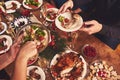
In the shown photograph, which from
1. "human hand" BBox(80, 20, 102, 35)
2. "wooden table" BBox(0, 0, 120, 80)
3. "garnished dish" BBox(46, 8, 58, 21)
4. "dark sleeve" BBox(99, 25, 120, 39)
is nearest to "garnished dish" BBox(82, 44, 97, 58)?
"wooden table" BBox(0, 0, 120, 80)

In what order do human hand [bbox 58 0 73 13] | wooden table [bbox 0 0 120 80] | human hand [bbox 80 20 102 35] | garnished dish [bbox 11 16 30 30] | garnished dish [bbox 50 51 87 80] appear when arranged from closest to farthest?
garnished dish [bbox 50 51 87 80], wooden table [bbox 0 0 120 80], human hand [bbox 80 20 102 35], garnished dish [bbox 11 16 30 30], human hand [bbox 58 0 73 13]

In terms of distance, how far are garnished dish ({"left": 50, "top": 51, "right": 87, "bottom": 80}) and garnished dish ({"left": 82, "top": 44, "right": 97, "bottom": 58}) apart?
0.28ft

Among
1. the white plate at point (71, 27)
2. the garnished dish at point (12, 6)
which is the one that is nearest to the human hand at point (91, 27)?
the white plate at point (71, 27)

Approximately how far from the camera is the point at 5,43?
2.10m

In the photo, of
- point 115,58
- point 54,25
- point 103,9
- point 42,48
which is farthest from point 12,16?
point 115,58

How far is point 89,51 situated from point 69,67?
26cm

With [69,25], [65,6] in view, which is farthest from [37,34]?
[65,6]

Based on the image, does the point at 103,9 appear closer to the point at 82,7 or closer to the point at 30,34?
the point at 82,7

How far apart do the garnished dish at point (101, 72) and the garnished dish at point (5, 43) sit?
2.64ft

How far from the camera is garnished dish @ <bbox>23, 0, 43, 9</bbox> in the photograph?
2.41 meters

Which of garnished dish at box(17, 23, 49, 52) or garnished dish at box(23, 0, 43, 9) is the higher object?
garnished dish at box(23, 0, 43, 9)

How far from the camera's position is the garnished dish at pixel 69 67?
181 centimetres

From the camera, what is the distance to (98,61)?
191cm

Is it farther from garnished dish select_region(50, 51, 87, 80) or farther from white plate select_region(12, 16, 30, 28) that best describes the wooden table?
white plate select_region(12, 16, 30, 28)
